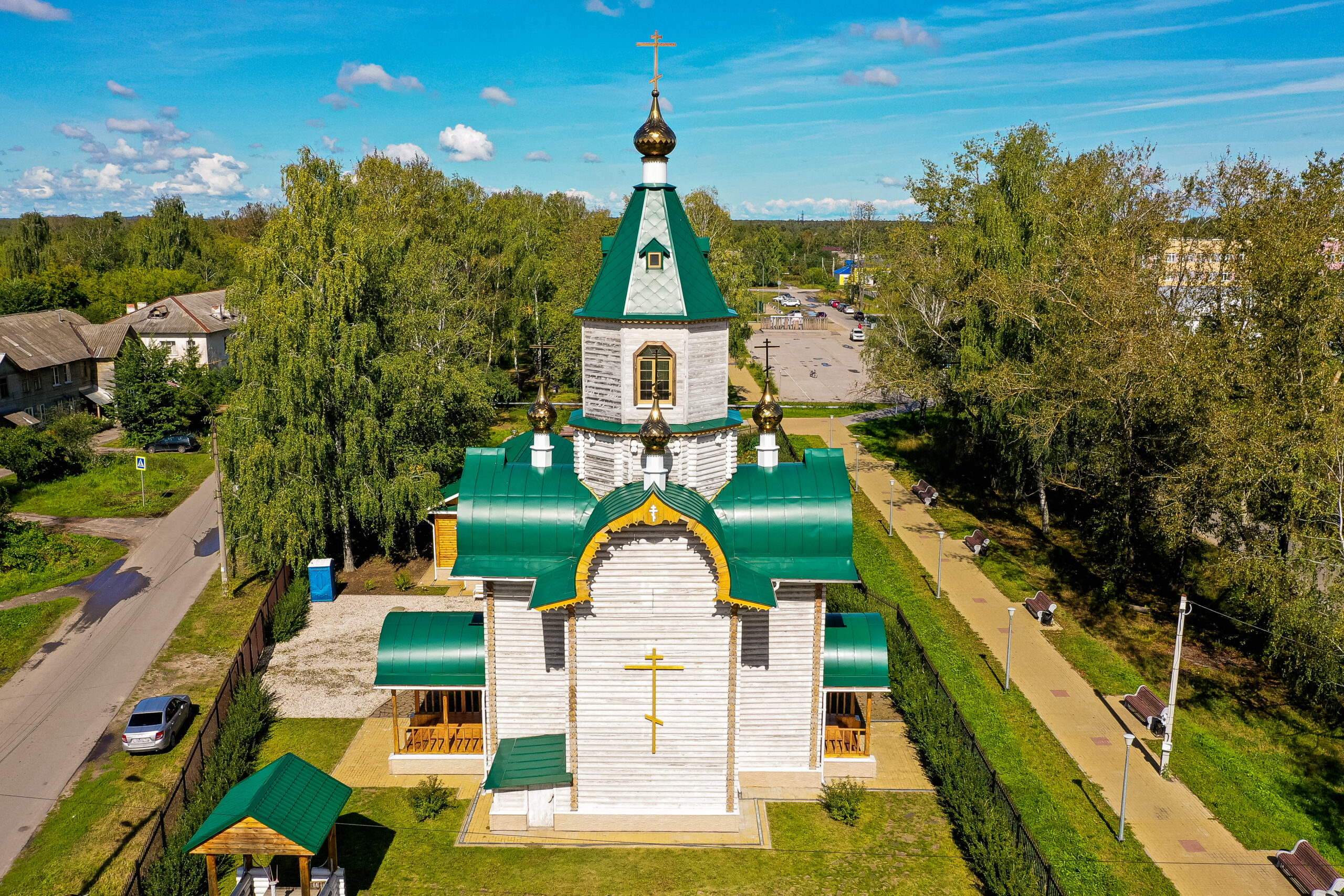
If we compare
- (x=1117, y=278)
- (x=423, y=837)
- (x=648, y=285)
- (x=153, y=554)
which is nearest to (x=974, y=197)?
(x=1117, y=278)

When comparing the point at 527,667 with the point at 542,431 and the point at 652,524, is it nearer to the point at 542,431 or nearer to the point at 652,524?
the point at 652,524

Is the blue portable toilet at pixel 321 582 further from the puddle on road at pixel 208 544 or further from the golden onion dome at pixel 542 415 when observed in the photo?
the golden onion dome at pixel 542 415

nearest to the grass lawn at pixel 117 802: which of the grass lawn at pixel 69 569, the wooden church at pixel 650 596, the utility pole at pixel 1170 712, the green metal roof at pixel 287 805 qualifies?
the green metal roof at pixel 287 805

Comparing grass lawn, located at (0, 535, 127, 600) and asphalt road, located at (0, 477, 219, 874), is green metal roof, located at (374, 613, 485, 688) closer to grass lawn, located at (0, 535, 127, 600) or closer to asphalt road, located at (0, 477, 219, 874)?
asphalt road, located at (0, 477, 219, 874)

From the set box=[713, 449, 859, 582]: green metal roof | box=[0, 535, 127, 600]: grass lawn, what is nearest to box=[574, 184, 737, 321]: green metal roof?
box=[713, 449, 859, 582]: green metal roof

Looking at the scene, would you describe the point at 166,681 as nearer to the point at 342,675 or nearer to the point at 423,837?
the point at 342,675

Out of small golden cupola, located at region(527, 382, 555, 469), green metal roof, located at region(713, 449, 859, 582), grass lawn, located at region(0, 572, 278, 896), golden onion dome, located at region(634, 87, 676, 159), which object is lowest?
grass lawn, located at region(0, 572, 278, 896)

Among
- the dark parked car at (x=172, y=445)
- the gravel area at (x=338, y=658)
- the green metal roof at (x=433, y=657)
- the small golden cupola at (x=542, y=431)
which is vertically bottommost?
the gravel area at (x=338, y=658)
